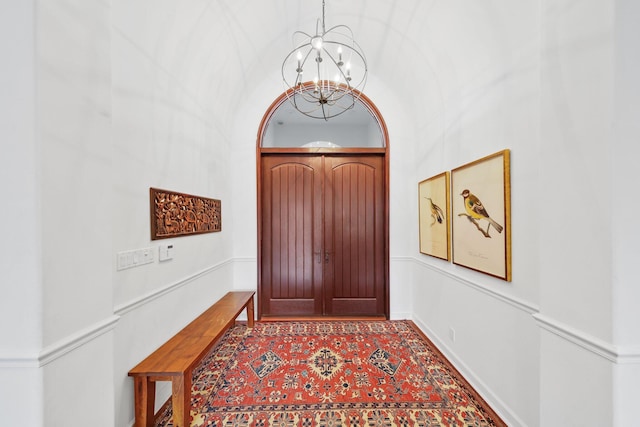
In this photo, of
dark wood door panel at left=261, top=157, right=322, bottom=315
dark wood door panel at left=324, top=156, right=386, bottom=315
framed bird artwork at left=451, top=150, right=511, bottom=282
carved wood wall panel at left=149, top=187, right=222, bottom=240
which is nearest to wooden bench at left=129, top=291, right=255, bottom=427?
carved wood wall panel at left=149, top=187, right=222, bottom=240

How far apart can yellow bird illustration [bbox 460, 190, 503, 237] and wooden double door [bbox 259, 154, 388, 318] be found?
1.42 meters

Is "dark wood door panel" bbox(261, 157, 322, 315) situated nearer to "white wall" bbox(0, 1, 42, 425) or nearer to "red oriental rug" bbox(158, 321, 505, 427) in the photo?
"red oriental rug" bbox(158, 321, 505, 427)

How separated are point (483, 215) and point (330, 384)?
1869 millimetres

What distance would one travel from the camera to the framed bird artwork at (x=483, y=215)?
65.7 inches

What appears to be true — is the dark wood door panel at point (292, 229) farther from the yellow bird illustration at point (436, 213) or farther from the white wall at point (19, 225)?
the white wall at point (19, 225)

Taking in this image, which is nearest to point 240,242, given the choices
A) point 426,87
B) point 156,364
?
point 156,364

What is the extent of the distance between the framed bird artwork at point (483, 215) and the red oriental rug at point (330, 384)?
104 centimetres

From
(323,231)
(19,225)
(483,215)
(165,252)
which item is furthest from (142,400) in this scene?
(483,215)

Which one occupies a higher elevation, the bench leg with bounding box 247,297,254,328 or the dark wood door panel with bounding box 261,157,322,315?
the dark wood door panel with bounding box 261,157,322,315

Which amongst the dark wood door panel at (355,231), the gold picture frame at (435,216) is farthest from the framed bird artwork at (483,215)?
the dark wood door panel at (355,231)

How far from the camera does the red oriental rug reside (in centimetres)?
177

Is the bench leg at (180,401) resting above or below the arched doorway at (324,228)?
below

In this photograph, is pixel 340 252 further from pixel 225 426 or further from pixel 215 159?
pixel 225 426

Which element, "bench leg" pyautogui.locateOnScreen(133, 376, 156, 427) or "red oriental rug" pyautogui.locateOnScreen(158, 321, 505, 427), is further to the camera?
"red oriental rug" pyautogui.locateOnScreen(158, 321, 505, 427)
